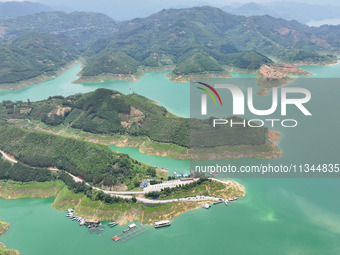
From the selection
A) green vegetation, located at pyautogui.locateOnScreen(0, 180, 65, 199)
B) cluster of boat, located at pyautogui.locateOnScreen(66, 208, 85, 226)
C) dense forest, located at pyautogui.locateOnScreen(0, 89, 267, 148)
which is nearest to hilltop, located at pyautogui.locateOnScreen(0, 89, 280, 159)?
dense forest, located at pyautogui.locateOnScreen(0, 89, 267, 148)

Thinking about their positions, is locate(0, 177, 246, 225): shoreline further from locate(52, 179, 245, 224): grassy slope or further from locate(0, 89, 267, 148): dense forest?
locate(0, 89, 267, 148): dense forest

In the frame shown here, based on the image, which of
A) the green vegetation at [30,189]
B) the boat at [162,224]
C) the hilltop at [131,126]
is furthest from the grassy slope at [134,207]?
the hilltop at [131,126]

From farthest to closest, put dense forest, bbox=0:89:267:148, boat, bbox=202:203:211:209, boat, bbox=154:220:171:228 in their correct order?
dense forest, bbox=0:89:267:148, boat, bbox=202:203:211:209, boat, bbox=154:220:171:228

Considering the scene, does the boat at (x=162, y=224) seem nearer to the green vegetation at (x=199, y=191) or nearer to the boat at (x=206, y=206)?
the green vegetation at (x=199, y=191)

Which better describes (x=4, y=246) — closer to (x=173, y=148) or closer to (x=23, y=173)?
(x=23, y=173)

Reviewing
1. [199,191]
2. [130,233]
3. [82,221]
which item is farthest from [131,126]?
[130,233]
